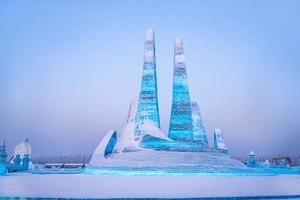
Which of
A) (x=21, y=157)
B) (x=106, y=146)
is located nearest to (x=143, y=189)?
(x=106, y=146)

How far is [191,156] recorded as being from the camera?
86.6ft

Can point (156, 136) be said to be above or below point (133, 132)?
below

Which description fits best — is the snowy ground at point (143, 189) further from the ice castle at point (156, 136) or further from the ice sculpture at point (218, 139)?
the ice sculpture at point (218, 139)

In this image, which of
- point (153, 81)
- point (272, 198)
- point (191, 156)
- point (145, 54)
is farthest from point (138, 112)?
point (272, 198)

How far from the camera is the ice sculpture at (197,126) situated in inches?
1379

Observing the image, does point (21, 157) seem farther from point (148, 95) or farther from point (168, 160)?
point (168, 160)

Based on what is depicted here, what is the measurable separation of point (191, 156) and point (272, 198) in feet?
56.5

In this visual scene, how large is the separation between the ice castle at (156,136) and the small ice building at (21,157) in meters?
6.01

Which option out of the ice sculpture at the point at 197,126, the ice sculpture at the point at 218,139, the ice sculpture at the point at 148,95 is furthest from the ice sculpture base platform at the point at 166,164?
the ice sculpture at the point at 218,139

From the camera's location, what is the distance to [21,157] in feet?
104

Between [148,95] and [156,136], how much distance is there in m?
4.83

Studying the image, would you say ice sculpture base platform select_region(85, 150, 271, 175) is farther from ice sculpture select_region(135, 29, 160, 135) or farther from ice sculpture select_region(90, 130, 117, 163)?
ice sculpture select_region(135, 29, 160, 135)

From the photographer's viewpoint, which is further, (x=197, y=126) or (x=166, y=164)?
(x=197, y=126)

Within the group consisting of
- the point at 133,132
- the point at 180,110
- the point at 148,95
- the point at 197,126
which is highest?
the point at 148,95
